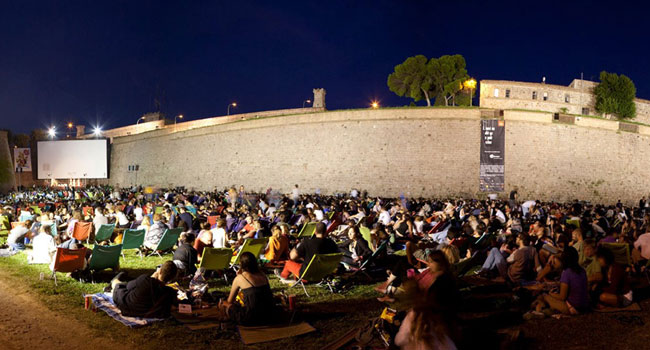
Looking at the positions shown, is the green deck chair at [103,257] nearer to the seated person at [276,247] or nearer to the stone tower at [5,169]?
the seated person at [276,247]

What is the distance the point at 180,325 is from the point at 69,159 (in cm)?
3731

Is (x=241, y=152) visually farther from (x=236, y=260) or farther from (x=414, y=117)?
(x=236, y=260)

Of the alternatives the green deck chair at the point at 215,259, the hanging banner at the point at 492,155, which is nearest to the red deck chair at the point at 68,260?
the green deck chair at the point at 215,259

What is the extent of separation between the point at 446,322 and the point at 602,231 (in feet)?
33.5

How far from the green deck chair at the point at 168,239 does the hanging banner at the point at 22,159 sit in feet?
124

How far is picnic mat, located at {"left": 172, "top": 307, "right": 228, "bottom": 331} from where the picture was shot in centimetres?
500

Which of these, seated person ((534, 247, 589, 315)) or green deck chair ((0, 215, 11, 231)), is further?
green deck chair ((0, 215, 11, 231))

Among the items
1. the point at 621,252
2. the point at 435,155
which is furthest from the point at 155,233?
the point at 435,155

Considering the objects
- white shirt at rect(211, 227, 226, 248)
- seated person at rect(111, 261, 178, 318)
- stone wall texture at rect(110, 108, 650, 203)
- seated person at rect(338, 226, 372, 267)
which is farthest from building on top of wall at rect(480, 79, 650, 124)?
seated person at rect(111, 261, 178, 318)

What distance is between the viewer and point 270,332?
15.8 feet

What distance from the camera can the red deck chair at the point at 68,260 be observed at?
6777 mm

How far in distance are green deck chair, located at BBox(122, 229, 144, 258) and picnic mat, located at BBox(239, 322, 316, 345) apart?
506cm

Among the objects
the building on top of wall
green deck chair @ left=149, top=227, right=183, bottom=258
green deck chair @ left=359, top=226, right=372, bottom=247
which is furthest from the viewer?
the building on top of wall

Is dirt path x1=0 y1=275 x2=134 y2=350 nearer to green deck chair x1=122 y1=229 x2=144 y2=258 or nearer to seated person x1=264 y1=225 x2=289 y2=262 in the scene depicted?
green deck chair x1=122 y1=229 x2=144 y2=258
